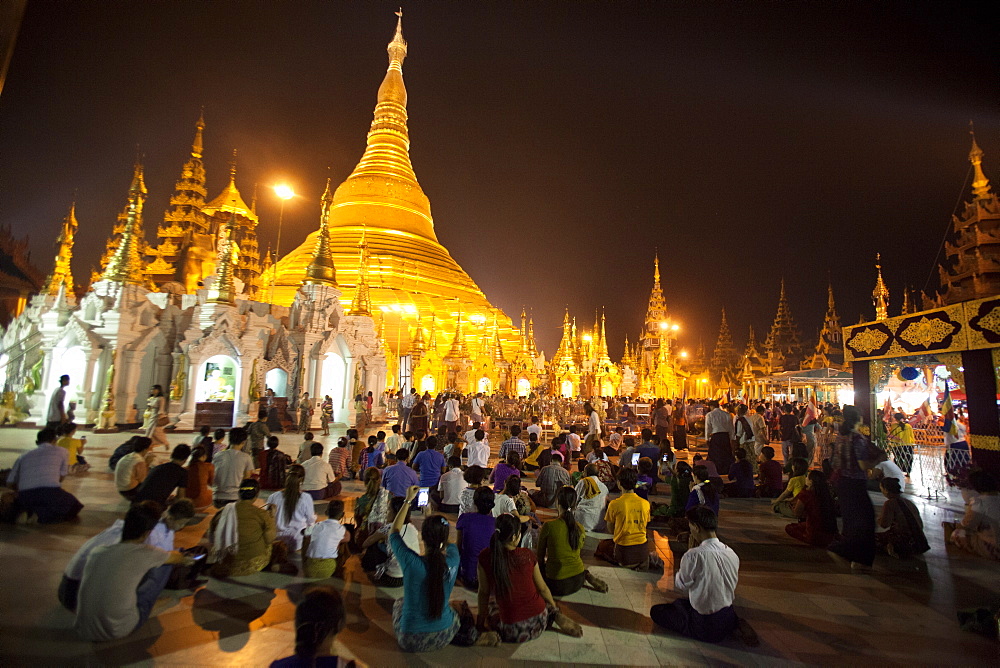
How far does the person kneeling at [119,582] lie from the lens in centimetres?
317

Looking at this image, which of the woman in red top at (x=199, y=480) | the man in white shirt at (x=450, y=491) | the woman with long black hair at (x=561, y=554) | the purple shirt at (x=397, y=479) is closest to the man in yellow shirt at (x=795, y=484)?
the woman with long black hair at (x=561, y=554)

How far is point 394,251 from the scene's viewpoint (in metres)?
31.7

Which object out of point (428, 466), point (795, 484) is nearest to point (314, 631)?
point (428, 466)

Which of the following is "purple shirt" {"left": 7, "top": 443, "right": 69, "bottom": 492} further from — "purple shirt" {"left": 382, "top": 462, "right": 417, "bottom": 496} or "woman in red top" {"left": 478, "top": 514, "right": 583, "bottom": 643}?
"woman in red top" {"left": 478, "top": 514, "right": 583, "bottom": 643}

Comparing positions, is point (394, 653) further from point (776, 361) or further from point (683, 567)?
point (776, 361)

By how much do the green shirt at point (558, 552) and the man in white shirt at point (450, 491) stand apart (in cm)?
253

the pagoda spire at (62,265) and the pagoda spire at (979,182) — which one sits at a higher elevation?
the pagoda spire at (979,182)

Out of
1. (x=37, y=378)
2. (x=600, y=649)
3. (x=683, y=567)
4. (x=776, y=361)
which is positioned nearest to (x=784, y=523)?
(x=683, y=567)

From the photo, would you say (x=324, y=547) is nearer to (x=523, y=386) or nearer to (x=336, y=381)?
(x=336, y=381)

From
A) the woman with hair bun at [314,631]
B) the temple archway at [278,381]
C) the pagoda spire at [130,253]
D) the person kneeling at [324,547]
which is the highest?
the pagoda spire at [130,253]

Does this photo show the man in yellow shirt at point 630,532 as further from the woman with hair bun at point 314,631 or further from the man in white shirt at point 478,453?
the man in white shirt at point 478,453

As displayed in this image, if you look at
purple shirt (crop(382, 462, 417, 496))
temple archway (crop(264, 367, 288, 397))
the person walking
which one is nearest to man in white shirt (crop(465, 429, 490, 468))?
purple shirt (crop(382, 462, 417, 496))

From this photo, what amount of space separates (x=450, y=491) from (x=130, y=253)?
14.5m

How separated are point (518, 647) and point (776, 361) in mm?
43297
